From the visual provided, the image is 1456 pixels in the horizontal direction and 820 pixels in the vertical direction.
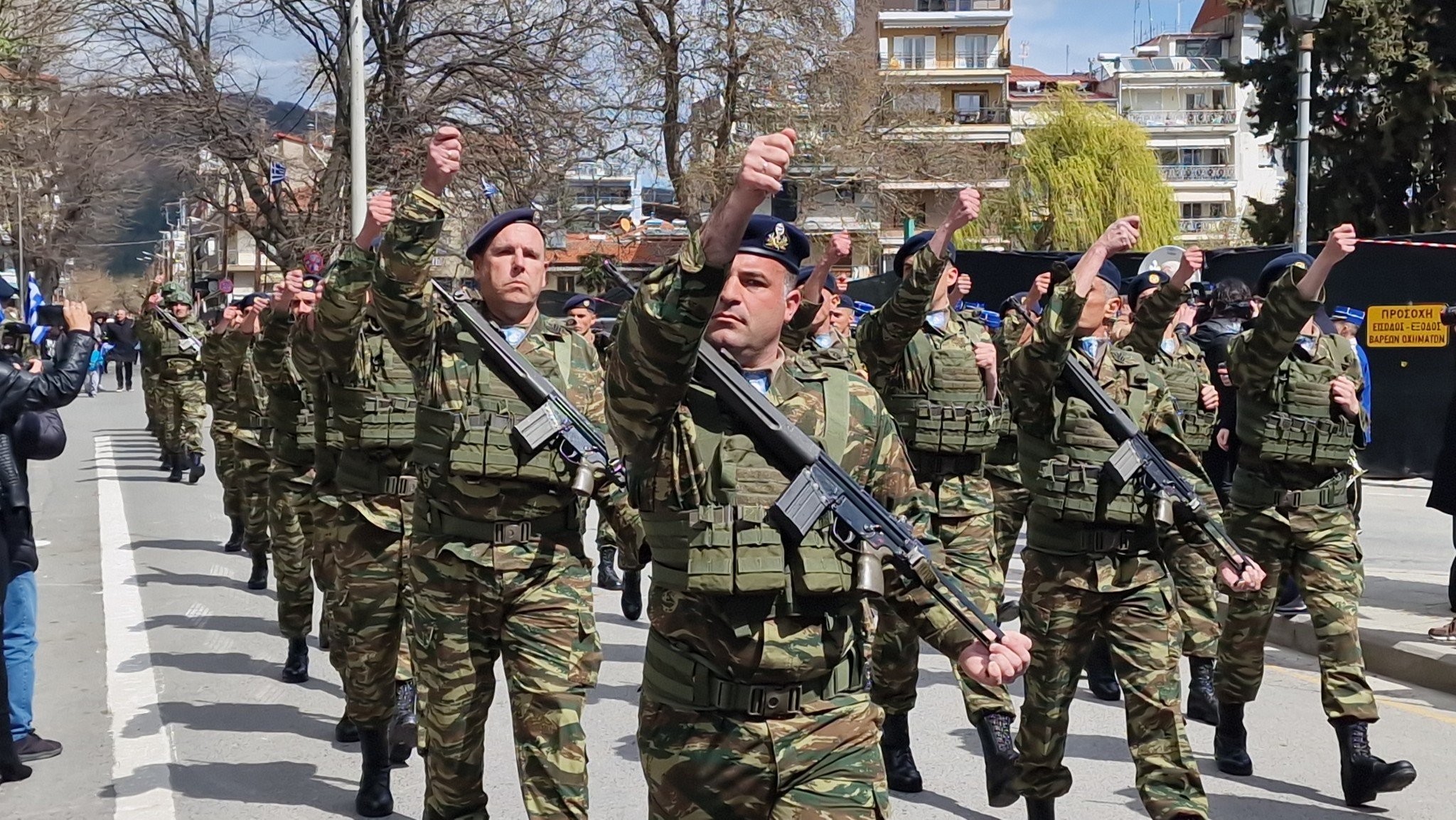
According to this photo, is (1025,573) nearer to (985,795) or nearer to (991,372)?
(985,795)

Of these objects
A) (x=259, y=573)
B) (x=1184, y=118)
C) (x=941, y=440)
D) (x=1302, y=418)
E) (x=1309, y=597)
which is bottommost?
(x=259, y=573)

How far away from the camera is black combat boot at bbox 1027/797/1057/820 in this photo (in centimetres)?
548

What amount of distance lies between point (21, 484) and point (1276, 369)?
17.7ft

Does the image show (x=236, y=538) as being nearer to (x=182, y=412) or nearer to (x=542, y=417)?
(x=182, y=412)

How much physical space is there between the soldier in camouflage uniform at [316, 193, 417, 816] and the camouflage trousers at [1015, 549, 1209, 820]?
2.39 m

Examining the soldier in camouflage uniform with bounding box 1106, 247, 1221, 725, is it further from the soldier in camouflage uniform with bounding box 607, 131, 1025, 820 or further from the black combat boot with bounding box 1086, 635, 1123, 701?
the soldier in camouflage uniform with bounding box 607, 131, 1025, 820

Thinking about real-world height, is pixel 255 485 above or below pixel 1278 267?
below

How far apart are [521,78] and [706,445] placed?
20639mm

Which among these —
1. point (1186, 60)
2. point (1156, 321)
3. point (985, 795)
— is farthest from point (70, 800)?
point (1186, 60)

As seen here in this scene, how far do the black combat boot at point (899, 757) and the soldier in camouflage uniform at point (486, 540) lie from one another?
180 centimetres

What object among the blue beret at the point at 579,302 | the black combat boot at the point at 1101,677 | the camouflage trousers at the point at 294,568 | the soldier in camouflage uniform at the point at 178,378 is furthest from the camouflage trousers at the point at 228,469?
the black combat boot at the point at 1101,677

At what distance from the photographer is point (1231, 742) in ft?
21.9

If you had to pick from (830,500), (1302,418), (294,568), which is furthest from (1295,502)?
(294,568)

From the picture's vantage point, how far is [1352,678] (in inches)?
247
